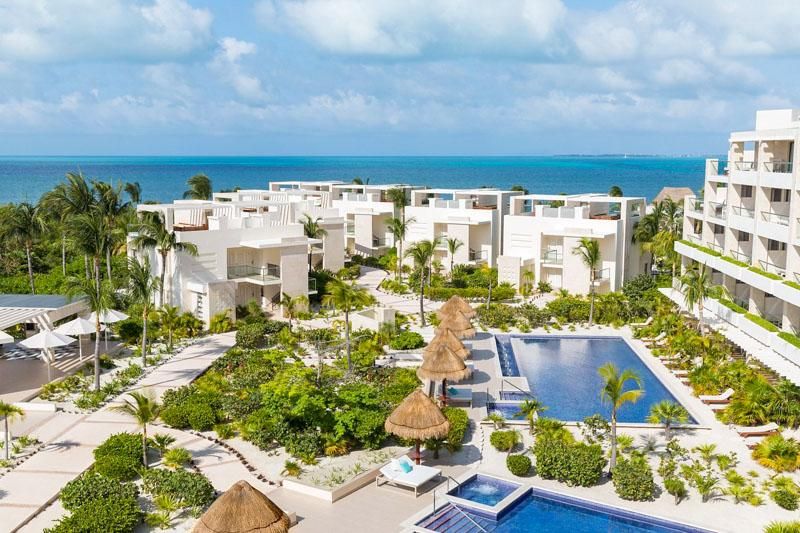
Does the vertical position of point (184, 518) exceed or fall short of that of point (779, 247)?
it falls short

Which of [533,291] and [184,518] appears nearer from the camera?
[184,518]

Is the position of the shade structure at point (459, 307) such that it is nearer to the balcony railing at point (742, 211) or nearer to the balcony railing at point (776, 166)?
the balcony railing at point (742, 211)

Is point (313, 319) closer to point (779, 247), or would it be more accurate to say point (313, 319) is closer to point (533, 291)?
point (533, 291)

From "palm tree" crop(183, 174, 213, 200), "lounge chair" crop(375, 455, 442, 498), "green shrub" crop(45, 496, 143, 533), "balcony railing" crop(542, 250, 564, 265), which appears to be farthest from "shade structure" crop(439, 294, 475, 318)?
"palm tree" crop(183, 174, 213, 200)

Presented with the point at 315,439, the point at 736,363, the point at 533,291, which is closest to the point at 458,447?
the point at 315,439

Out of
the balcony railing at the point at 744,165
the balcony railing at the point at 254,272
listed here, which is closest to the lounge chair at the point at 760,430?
the balcony railing at the point at 744,165

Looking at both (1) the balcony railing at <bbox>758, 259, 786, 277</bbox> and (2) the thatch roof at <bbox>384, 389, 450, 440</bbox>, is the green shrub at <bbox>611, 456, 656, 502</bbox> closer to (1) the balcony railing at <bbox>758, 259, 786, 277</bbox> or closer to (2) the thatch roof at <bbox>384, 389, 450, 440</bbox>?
(2) the thatch roof at <bbox>384, 389, 450, 440</bbox>

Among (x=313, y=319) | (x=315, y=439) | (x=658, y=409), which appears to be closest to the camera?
(x=315, y=439)
